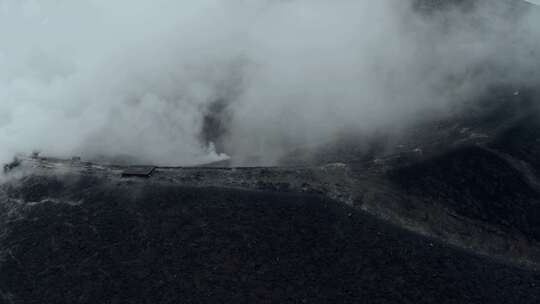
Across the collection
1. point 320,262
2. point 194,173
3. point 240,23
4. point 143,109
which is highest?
point 240,23

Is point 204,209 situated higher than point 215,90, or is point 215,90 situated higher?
point 215,90

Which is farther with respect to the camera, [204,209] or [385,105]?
[385,105]

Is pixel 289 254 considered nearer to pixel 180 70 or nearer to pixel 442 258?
pixel 442 258

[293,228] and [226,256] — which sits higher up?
[293,228]

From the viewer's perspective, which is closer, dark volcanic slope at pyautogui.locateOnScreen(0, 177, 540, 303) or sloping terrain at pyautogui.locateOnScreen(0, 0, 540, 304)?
dark volcanic slope at pyautogui.locateOnScreen(0, 177, 540, 303)

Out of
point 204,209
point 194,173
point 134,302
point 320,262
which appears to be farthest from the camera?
point 194,173

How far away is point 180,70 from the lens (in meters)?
54.3

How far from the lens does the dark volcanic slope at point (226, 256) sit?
3020cm

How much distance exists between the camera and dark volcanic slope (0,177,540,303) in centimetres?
3020

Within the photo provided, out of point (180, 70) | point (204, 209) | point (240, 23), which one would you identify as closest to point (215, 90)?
point (180, 70)

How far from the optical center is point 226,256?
32.1 meters

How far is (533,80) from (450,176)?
19.5 m

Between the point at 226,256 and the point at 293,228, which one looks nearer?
the point at 226,256

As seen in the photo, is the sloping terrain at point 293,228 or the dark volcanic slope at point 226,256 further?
the sloping terrain at point 293,228
